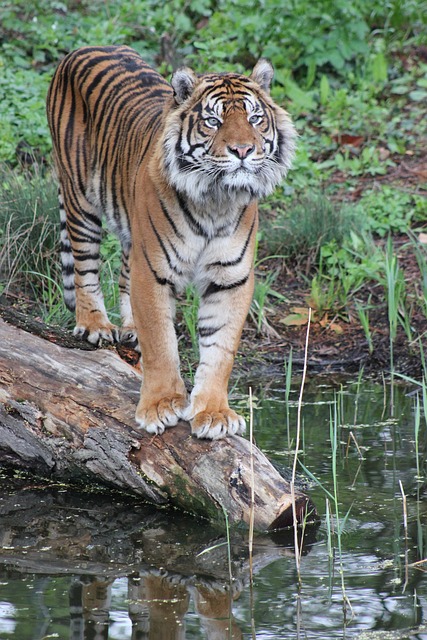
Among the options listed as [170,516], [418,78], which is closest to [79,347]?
[170,516]

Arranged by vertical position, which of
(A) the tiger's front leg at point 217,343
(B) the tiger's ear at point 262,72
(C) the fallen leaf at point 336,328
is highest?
(B) the tiger's ear at point 262,72

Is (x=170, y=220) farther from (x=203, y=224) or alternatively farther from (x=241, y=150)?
(x=241, y=150)

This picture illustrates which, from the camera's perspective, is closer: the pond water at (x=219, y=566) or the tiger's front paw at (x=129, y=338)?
the pond water at (x=219, y=566)

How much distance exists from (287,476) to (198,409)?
0.46m

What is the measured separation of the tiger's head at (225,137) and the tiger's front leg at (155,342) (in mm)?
397

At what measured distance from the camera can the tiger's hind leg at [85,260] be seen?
5221 mm

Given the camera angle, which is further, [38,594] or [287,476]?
[287,476]

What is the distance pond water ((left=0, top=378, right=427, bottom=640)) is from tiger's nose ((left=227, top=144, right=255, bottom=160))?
1010mm

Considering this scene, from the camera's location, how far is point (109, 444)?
161 inches

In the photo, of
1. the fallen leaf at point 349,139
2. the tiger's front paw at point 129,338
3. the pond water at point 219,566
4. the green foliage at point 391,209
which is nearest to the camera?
the pond water at point 219,566

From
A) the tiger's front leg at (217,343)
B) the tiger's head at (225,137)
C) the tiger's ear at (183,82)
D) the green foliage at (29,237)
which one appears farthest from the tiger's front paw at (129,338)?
the tiger's ear at (183,82)

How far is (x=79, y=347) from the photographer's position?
4617 millimetres

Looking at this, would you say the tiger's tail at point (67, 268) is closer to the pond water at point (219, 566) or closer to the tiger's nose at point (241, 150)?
the pond water at point (219, 566)

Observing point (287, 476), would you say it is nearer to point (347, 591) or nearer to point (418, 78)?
point (347, 591)
